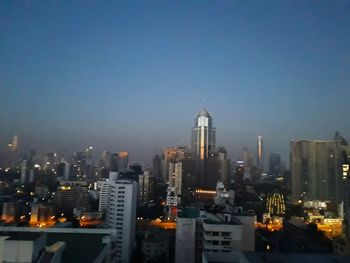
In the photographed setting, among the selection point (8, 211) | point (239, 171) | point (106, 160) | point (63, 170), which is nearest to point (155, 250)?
point (8, 211)

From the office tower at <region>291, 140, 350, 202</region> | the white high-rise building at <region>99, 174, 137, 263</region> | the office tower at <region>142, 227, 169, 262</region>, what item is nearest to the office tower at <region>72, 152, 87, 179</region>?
the white high-rise building at <region>99, 174, 137, 263</region>

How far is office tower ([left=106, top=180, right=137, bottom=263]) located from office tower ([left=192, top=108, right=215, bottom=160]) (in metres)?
15.3

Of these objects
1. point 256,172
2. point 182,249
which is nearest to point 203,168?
point 256,172

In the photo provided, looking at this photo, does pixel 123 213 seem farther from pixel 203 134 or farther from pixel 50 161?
pixel 203 134

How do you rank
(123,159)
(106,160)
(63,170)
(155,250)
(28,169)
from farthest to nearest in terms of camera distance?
(123,159)
(106,160)
(63,170)
(28,169)
(155,250)

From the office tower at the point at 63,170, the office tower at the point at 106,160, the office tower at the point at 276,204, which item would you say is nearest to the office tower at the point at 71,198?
the office tower at the point at 63,170

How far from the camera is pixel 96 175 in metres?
21.8

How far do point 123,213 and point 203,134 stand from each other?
16.6m

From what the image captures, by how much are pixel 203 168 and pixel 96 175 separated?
7224 mm

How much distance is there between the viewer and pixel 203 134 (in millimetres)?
25000

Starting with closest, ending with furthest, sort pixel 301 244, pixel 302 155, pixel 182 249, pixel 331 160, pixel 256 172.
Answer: pixel 182 249 → pixel 301 244 → pixel 331 160 → pixel 302 155 → pixel 256 172

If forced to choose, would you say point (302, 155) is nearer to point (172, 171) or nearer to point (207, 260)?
point (172, 171)

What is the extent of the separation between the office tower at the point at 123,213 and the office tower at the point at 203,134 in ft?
50.2

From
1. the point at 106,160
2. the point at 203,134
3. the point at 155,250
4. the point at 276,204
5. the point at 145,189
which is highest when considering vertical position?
the point at 203,134
